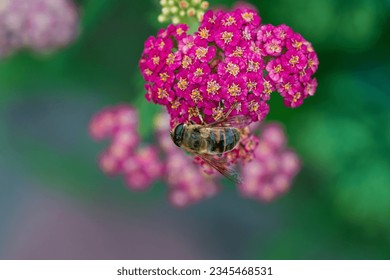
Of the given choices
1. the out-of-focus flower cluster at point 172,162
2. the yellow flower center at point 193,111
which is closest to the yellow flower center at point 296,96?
the yellow flower center at point 193,111

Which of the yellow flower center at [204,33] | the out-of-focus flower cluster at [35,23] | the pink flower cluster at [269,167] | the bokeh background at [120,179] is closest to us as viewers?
the yellow flower center at [204,33]

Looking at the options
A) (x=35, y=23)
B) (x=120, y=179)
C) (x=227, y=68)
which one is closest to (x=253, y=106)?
(x=227, y=68)

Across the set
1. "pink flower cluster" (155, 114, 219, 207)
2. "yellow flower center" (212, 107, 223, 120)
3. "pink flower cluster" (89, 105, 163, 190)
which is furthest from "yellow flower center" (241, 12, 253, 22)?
"pink flower cluster" (89, 105, 163, 190)

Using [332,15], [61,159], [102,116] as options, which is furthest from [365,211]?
[61,159]

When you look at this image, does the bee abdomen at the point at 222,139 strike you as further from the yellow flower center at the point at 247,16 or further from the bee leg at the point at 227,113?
the yellow flower center at the point at 247,16

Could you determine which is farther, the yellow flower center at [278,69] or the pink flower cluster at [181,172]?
the pink flower cluster at [181,172]

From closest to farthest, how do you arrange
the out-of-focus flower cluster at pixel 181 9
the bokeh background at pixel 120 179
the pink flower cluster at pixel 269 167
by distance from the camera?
the out-of-focus flower cluster at pixel 181 9, the pink flower cluster at pixel 269 167, the bokeh background at pixel 120 179

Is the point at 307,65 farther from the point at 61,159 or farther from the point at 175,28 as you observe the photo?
the point at 61,159
